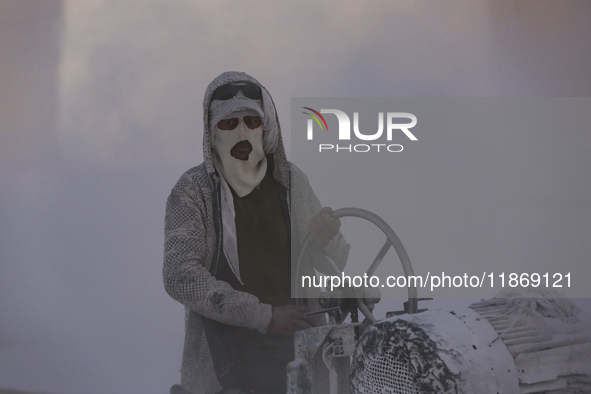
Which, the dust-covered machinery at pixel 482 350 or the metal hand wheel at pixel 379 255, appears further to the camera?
the metal hand wheel at pixel 379 255

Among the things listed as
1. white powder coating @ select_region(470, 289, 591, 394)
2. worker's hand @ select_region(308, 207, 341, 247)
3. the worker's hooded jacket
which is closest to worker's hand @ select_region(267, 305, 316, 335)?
the worker's hooded jacket

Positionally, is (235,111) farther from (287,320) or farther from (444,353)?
(444,353)

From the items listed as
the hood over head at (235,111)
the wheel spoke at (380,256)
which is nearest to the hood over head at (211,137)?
the hood over head at (235,111)

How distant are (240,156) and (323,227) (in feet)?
1.62

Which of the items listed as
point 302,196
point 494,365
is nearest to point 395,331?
point 494,365

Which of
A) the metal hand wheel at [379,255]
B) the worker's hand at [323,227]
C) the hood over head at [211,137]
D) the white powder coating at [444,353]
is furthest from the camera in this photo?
the hood over head at [211,137]

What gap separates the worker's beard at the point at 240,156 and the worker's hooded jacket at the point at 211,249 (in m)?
0.04

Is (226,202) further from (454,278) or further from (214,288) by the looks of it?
(454,278)

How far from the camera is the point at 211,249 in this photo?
1560mm

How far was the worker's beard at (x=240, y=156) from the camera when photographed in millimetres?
1680

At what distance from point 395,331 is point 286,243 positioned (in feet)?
3.19

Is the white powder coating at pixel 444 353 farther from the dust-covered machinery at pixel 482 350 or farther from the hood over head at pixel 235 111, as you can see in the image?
the hood over head at pixel 235 111

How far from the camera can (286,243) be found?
1.64 meters

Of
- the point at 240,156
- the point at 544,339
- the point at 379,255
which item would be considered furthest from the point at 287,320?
the point at 544,339
